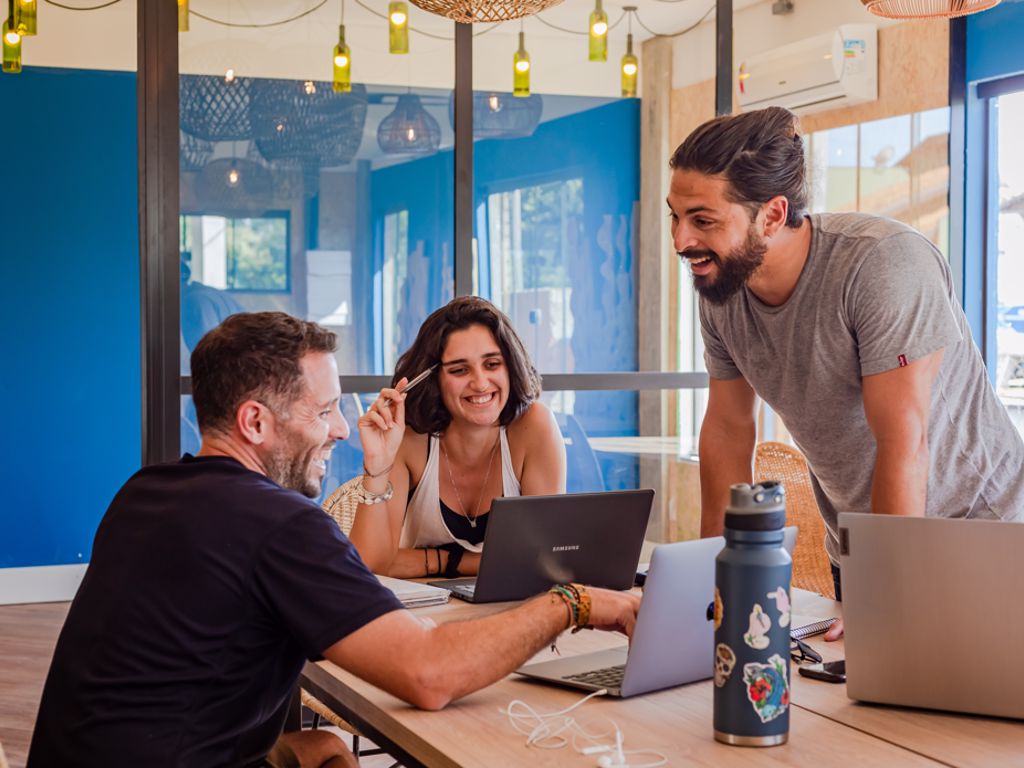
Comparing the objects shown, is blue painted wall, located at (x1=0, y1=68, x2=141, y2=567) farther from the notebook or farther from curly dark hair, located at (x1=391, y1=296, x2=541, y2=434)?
the notebook

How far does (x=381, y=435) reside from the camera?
2.54 metres

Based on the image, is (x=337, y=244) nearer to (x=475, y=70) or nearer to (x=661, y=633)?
(x=475, y=70)

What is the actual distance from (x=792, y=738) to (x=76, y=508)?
5318 millimetres

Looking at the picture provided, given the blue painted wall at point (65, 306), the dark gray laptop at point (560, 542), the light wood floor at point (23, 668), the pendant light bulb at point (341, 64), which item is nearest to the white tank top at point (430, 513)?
the dark gray laptop at point (560, 542)

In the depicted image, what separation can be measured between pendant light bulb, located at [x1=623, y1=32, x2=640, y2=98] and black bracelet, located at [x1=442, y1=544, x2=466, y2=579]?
2.45m

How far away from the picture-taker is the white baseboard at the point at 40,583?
5.93m

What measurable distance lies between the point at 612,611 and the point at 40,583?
5.09 meters

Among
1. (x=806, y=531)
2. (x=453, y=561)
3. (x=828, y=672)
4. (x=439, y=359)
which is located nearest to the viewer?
(x=828, y=672)

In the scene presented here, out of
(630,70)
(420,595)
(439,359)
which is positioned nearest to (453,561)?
(420,595)

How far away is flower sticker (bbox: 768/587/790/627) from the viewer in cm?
130

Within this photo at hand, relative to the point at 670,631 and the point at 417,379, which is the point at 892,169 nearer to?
the point at 417,379

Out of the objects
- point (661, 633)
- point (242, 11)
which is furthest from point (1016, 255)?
point (661, 633)

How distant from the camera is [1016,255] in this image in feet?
16.8

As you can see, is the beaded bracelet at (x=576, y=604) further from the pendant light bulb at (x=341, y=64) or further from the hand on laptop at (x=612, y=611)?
the pendant light bulb at (x=341, y=64)
